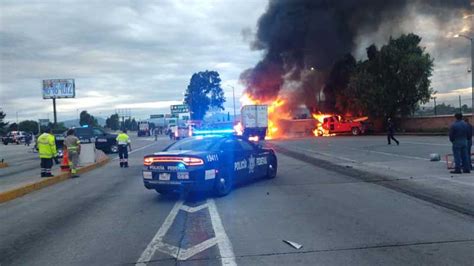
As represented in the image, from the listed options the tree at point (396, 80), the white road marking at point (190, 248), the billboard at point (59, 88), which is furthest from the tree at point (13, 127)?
the white road marking at point (190, 248)

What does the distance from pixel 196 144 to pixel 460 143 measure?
6764 mm

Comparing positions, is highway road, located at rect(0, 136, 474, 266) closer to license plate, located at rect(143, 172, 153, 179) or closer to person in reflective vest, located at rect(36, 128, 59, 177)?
license plate, located at rect(143, 172, 153, 179)

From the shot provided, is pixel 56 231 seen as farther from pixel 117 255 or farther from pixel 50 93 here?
pixel 50 93

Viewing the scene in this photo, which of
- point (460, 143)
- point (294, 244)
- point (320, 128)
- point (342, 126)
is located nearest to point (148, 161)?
point (294, 244)

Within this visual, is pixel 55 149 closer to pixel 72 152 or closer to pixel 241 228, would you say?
pixel 72 152

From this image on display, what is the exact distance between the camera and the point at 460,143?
11898 mm

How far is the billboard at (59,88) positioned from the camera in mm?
52844

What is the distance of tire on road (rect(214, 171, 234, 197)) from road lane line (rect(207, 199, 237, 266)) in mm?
1410

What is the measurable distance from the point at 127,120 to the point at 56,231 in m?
154

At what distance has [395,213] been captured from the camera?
755cm

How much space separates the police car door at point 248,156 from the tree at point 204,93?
89.4 m

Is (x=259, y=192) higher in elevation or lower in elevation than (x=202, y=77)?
lower

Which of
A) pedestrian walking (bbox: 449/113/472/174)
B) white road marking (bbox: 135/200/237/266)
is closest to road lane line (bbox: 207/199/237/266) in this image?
white road marking (bbox: 135/200/237/266)

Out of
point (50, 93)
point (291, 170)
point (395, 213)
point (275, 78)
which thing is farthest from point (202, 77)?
point (395, 213)
